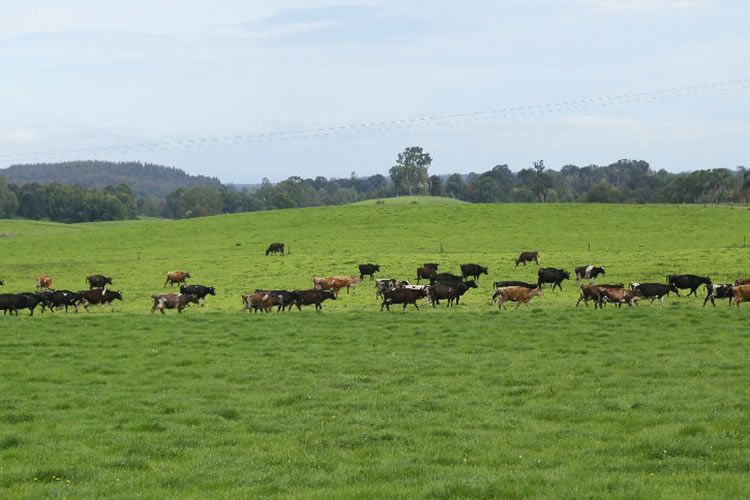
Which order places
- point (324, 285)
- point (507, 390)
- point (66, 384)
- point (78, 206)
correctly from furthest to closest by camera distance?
1. point (78, 206)
2. point (324, 285)
3. point (66, 384)
4. point (507, 390)

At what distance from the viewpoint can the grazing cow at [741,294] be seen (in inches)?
1146

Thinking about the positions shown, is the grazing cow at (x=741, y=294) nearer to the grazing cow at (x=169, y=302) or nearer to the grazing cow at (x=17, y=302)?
the grazing cow at (x=169, y=302)

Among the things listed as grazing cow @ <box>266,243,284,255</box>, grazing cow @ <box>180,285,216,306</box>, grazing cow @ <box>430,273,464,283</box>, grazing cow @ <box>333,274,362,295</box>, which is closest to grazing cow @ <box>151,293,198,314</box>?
grazing cow @ <box>180,285,216,306</box>

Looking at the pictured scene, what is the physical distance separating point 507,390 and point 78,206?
16634 cm

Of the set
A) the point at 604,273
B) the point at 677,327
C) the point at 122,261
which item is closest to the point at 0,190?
the point at 122,261

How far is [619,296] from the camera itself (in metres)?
30.2

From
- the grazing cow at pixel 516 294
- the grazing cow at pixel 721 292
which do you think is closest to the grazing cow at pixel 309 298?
the grazing cow at pixel 516 294

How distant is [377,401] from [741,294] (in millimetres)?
20602

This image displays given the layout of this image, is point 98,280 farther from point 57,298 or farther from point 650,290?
point 650,290

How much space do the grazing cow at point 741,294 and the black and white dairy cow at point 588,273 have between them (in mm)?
10889

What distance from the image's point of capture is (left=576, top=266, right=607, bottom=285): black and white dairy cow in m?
40.7

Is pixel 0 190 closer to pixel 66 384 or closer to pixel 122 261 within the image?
pixel 122 261

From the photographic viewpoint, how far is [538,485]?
9.60m

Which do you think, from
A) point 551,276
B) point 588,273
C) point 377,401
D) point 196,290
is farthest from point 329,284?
point 377,401
